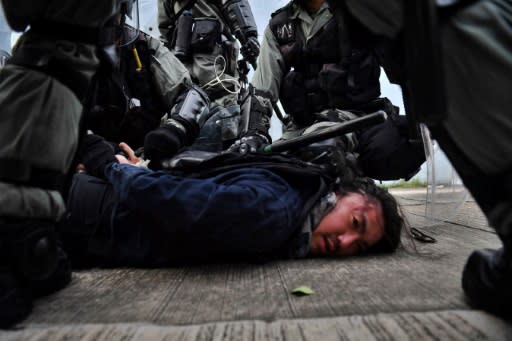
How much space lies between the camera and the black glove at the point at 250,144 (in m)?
1.76

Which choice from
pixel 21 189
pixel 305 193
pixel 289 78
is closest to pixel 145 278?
pixel 21 189

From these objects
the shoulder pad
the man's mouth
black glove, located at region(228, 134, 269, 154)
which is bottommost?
the man's mouth

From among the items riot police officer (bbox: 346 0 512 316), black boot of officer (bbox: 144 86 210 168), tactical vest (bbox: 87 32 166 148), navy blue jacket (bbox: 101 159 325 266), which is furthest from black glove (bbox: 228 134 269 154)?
riot police officer (bbox: 346 0 512 316)

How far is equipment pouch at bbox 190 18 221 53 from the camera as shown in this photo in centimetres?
270

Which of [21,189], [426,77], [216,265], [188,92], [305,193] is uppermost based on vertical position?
[188,92]

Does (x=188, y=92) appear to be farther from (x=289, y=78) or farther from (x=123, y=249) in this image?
(x=123, y=249)

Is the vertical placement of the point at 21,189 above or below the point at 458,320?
above

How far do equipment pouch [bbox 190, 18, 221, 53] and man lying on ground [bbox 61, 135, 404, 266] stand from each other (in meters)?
1.74

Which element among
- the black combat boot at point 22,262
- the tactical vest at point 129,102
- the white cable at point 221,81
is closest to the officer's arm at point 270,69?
the white cable at point 221,81

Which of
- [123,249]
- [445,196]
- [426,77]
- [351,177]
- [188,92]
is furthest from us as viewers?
[188,92]

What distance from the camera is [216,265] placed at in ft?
3.22

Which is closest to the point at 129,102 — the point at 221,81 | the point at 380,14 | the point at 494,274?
the point at 221,81

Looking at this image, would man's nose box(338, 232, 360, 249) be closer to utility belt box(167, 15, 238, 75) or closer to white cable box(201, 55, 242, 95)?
white cable box(201, 55, 242, 95)

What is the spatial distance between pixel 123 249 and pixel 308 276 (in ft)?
1.58
